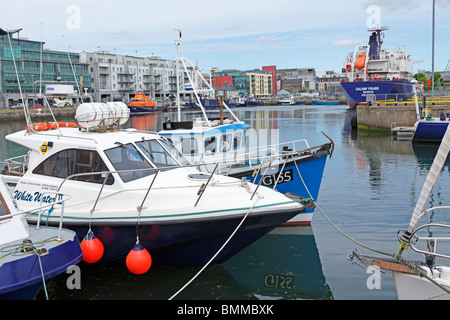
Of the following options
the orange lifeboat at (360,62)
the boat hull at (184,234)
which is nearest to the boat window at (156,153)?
the boat hull at (184,234)

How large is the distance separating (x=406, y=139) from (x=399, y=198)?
19.0 metres

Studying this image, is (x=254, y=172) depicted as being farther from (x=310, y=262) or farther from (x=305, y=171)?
(x=310, y=262)

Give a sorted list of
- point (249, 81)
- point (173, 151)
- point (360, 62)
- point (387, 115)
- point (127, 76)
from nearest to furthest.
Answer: point (173, 151), point (387, 115), point (360, 62), point (127, 76), point (249, 81)

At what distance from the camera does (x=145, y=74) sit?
382 ft

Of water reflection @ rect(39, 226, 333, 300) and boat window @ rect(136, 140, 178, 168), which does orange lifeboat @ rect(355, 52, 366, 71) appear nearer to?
water reflection @ rect(39, 226, 333, 300)

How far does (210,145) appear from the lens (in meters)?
12.8

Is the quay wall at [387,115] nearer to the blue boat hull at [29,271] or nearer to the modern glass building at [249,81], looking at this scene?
the blue boat hull at [29,271]

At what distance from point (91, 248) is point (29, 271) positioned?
1477 mm

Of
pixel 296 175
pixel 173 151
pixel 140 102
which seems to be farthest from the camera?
pixel 140 102

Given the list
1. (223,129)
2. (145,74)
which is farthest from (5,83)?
(223,129)

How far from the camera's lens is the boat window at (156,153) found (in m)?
8.95

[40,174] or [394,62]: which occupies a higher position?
[394,62]

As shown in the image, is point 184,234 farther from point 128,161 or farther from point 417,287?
point 417,287

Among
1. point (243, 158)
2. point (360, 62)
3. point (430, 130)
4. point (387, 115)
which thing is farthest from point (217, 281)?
point (360, 62)
